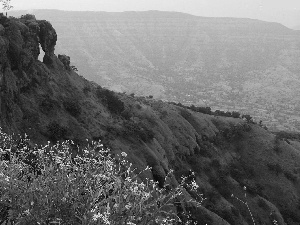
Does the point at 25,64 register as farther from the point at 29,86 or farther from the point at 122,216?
the point at 122,216

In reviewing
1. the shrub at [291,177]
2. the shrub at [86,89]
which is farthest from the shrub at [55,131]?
the shrub at [291,177]

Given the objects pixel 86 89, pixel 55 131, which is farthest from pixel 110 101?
pixel 55 131

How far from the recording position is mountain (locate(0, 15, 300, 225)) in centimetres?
3712

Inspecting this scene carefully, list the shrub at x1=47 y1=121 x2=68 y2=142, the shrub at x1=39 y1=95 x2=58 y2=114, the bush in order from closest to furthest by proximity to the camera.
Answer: the shrub at x1=47 y1=121 x2=68 y2=142 < the shrub at x1=39 y1=95 x2=58 y2=114 < the bush

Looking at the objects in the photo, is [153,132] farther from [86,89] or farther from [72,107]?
[72,107]

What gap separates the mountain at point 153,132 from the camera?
3712 centimetres

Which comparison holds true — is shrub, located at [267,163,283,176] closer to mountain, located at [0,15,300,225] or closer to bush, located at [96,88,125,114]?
mountain, located at [0,15,300,225]

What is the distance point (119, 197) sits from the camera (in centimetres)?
947

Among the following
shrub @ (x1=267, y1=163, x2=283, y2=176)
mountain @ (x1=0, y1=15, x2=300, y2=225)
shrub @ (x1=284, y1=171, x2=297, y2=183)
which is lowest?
shrub @ (x1=284, y1=171, x2=297, y2=183)

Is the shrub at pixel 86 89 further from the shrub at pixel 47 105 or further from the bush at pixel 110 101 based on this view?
the shrub at pixel 47 105

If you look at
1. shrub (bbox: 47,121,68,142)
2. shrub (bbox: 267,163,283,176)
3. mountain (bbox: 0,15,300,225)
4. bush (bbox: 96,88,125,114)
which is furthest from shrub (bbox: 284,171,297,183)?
shrub (bbox: 47,121,68,142)

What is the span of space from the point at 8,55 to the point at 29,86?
4.50 m

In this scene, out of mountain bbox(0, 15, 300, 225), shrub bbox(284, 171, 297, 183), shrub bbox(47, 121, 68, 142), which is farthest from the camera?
shrub bbox(284, 171, 297, 183)

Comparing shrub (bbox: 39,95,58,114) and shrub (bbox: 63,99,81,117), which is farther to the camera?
shrub (bbox: 63,99,81,117)
